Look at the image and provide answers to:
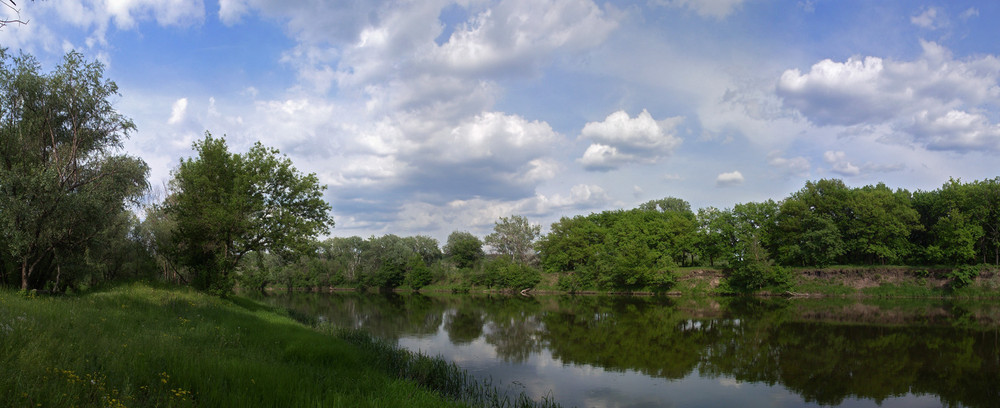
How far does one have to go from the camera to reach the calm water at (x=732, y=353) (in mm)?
15312

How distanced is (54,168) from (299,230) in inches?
550

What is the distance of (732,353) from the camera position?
22.1 meters

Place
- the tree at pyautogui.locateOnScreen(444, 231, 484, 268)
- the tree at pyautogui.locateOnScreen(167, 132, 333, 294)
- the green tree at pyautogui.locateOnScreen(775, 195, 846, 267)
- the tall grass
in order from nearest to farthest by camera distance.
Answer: the tall grass < the tree at pyautogui.locateOnScreen(167, 132, 333, 294) < the green tree at pyautogui.locateOnScreen(775, 195, 846, 267) < the tree at pyautogui.locateOnScreen(444, 231, 484, 268)

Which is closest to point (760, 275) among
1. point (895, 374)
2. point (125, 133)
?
point (895, 374)

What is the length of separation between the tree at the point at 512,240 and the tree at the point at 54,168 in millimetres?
69836

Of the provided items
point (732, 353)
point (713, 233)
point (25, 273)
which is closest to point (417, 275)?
point (713, 233)

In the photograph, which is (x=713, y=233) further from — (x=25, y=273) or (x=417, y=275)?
(x=25, y=273)

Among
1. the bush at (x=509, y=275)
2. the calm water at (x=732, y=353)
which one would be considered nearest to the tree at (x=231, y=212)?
the calm water at (x=732, y=353)

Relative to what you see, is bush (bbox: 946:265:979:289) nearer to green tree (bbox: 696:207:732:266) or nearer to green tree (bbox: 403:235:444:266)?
green tree (bbox: 696:207:732:266)

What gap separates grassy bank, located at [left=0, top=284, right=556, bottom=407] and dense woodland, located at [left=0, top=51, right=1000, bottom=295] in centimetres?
541

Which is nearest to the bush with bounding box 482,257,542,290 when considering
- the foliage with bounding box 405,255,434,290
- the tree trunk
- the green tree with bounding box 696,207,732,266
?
the foliage with bounding box 405,255,434,290

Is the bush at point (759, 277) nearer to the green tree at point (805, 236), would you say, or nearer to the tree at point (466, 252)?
the green tree at point (805, 236)

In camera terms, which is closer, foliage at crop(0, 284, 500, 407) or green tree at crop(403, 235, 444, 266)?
foliage at crop(0, 284, 500, 407)

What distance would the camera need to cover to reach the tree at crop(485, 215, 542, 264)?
87812mm
